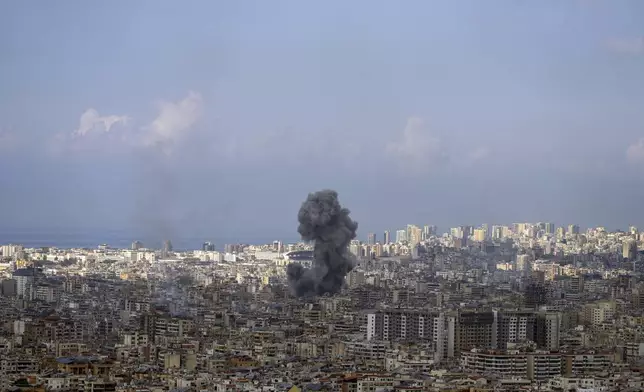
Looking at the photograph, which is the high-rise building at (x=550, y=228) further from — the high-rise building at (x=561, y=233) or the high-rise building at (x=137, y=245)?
the high-rise building at (x=137, y=245)

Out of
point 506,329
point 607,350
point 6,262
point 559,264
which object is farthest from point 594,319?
point 6,262

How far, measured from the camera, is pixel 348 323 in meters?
35.5

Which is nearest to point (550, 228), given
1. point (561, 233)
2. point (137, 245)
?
point (561, 233)

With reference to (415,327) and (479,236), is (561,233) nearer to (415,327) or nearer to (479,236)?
(479,236)

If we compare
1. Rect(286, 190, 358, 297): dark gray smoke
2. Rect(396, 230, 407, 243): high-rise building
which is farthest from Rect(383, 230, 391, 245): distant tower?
Rect(286, 190, 358, 297): dark gray smoke

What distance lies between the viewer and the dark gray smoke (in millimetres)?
46344

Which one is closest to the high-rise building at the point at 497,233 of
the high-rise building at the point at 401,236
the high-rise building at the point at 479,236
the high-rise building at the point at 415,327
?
the high-rise building at the point at 479,236

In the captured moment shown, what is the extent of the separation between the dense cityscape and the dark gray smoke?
747 millimetres

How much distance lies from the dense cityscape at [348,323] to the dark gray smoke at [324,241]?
75 cm

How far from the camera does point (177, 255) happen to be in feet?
222

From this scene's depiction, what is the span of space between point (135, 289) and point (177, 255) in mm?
21200

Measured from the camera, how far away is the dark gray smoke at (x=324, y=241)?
4634cm

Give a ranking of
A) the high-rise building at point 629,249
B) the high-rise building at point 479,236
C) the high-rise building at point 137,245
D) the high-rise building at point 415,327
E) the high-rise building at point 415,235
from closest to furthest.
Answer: the high-rise building at point 415,327
the high-rise building at point 629,249
the high-rise building at point 479,236
the high-rise building at point 137,245
the high-rise building at point 415,235

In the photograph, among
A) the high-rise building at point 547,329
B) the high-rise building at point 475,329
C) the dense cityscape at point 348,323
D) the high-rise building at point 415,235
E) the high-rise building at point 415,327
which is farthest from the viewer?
the high-rise building at point 415,235
